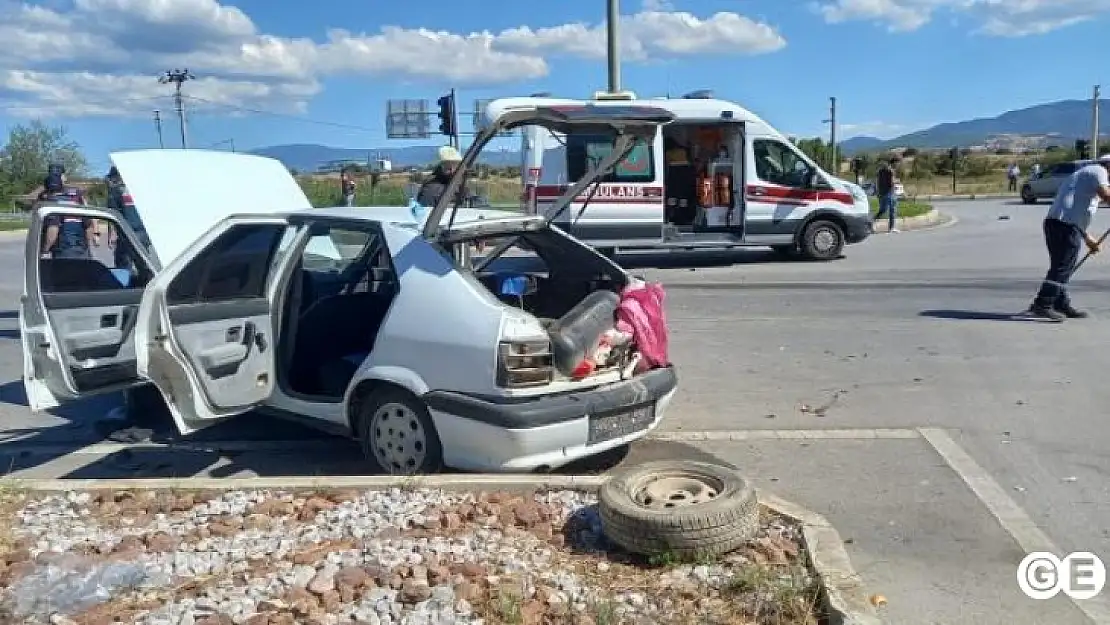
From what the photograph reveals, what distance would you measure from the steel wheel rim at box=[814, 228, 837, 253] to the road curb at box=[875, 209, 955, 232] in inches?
262

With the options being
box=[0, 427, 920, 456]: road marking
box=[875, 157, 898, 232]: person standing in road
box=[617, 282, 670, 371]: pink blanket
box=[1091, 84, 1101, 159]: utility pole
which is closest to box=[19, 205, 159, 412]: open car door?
box=[0, 427, 920, 456]: road marking

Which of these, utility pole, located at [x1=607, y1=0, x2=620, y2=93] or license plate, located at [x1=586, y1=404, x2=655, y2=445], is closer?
license plate, located at [x1=586, y1=404, x2=655, y2=445]

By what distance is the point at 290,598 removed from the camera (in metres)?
3.51

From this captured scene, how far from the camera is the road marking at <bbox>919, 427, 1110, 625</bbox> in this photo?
12.1ft

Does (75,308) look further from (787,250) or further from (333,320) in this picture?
(787,250)

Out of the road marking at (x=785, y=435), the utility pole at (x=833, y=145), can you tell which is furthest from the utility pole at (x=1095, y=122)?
the road marking at (x=785, y=435)

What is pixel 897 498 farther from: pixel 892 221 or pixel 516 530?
pixel 892 221

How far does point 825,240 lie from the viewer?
1591 cm

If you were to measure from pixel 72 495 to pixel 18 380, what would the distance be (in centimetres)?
410

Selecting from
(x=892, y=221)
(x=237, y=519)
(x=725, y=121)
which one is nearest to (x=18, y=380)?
(x=237, y=519)

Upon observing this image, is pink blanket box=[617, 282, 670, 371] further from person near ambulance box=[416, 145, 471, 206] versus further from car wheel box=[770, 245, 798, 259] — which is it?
car wheel box=[770, 245, 798, 259]

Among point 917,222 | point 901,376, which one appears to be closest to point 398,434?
point 901,376
